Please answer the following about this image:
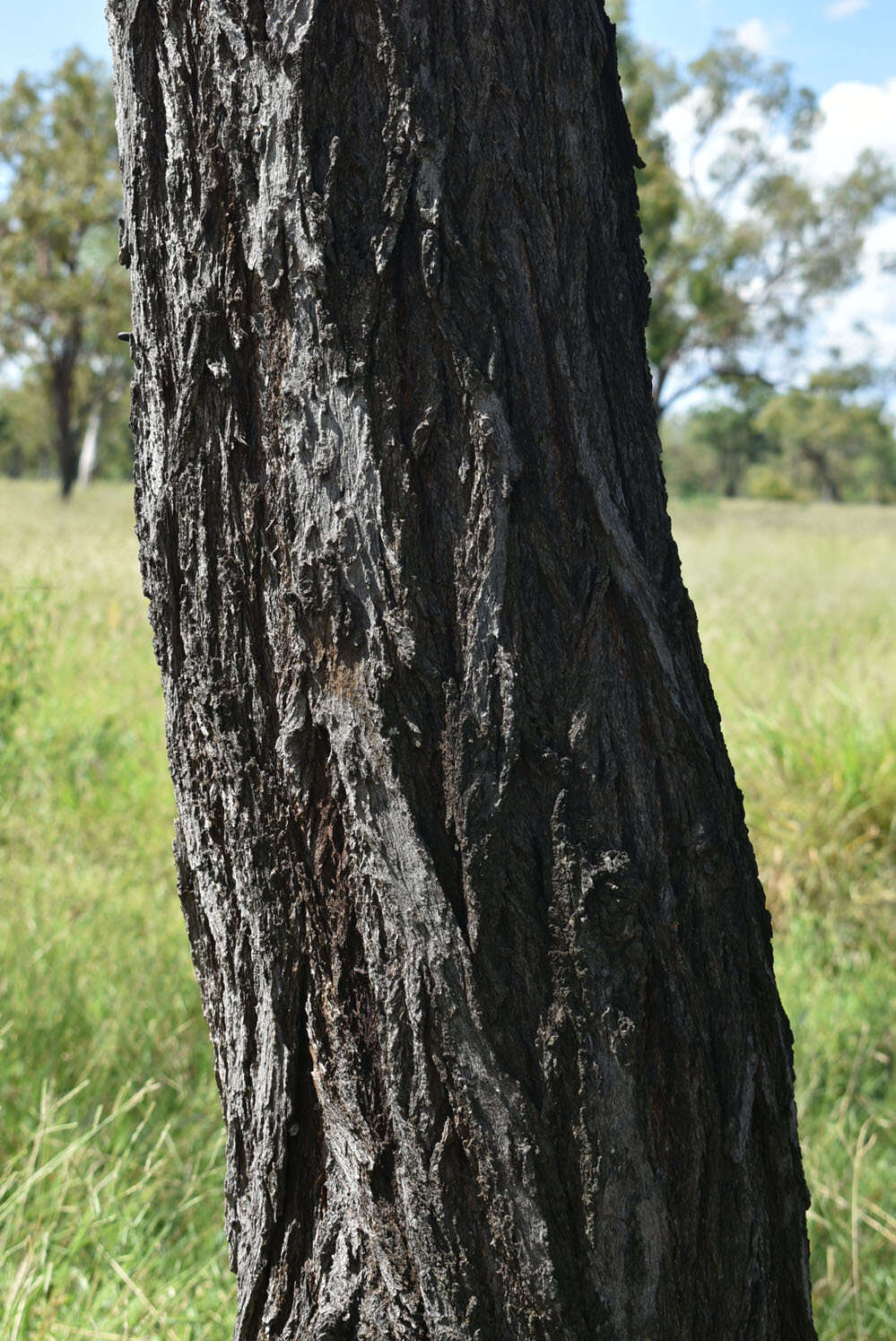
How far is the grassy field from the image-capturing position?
203 cm

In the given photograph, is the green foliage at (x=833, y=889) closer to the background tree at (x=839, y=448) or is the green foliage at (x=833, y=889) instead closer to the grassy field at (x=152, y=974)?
the grassy field at (x=152, y=974)

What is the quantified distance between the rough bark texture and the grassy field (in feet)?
3.07

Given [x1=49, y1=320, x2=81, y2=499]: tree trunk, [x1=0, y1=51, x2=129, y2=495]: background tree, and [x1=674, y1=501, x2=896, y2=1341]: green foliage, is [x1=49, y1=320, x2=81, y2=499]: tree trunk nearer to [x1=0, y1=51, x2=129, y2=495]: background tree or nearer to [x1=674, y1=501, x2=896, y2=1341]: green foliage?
[x1=0, y1=51, x2=129, y2=495]: background tree

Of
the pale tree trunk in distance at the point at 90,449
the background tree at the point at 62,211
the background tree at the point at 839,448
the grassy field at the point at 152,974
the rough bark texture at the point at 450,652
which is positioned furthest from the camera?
the background tree at the point at 839,448

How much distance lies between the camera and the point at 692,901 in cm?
114

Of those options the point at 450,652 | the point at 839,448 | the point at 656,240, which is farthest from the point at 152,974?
the point at 839,448

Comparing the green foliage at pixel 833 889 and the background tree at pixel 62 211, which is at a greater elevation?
the background tree at pixel 62 211

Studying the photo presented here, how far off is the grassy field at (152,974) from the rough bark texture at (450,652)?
36.8 inches

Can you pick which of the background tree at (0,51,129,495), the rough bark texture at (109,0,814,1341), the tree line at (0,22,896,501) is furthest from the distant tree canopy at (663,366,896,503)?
the rough bark texture at (109,0,814,1341)

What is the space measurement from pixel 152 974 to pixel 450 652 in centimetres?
240

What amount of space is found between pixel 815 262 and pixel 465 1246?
3052 centimetres

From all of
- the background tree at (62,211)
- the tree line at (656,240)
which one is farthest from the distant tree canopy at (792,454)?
the background tree at (62,211)

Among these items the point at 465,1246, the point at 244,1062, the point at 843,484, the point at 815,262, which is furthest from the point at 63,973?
the point at 843,484

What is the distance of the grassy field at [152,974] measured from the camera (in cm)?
203
